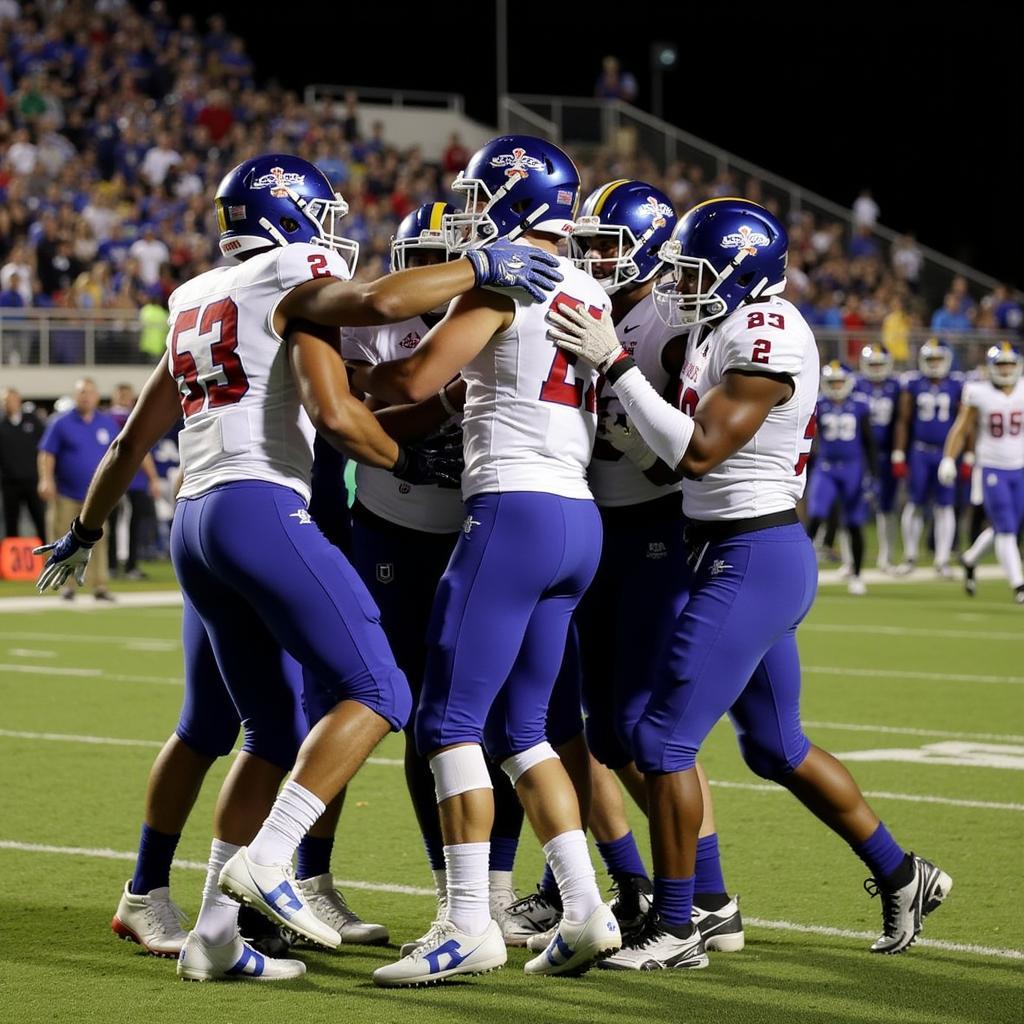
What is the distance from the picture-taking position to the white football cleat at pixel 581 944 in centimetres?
409

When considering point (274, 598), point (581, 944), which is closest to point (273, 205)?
point (274, 598)

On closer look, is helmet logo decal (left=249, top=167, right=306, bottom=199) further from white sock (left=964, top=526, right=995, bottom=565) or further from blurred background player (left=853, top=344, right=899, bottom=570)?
blurred background player (left=853, top=344, right=899, bottom=570)

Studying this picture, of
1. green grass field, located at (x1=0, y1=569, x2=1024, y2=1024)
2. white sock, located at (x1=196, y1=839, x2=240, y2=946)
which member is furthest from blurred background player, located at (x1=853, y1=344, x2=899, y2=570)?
white sock, located at (x1=196, y1=839, x2=240, y2=946)

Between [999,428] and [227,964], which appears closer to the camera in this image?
[227,964]

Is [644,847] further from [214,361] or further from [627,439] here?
[214,361]

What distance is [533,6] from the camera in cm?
3014

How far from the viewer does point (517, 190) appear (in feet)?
14.0

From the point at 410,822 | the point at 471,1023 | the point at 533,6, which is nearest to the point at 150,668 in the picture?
the point at 410,822

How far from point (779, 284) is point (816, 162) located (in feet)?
92.4

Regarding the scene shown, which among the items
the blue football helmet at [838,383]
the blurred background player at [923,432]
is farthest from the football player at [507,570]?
the blurred background player at [923,432]

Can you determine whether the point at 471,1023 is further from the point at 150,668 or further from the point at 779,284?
the point at 150,668

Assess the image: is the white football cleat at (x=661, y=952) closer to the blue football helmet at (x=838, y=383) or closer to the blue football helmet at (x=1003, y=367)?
the blue football helmet at (x=1003, y=367)

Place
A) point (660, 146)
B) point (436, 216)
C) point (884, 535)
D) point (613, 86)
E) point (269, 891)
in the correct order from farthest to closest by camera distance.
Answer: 1. point (613, 86)
2. point (660, 146)
3. point (884, 535)
4. point (436, 216)
5. point (269, 891)

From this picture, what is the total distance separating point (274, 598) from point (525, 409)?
2.39 ft
